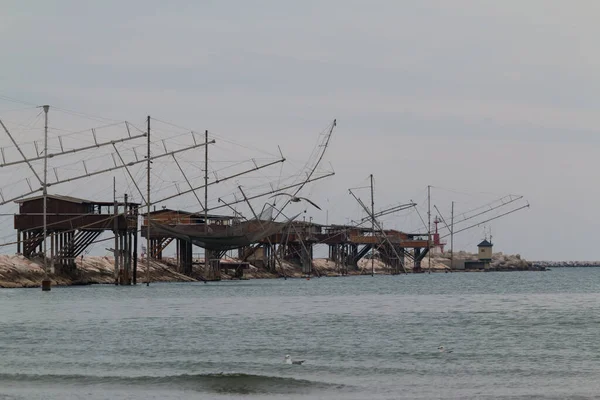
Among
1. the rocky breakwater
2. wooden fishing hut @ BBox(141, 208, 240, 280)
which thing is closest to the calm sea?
the rocky breakwater

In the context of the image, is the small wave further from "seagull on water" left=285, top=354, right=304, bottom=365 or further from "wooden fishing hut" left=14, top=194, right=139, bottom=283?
"wooden fishing hut" left=14, top=194, right=139, bottom=283

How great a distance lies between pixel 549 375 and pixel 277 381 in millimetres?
8244

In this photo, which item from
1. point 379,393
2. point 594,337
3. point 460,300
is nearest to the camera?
point 379,393

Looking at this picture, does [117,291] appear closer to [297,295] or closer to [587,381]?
[297,295]

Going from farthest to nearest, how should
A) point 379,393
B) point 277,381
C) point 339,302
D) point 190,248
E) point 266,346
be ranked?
point 190,248, point 339,302, point 266,346, point 277,381, point 379,393

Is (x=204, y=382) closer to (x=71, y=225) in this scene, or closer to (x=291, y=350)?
(x=291, y=350)

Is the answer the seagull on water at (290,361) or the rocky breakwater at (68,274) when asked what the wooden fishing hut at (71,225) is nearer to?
the rocky breakwater at (68,274)

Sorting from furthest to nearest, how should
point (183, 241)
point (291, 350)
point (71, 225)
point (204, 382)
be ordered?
point (183, 241) → point (71, 225) → point (291, 350) → point (204, 382)

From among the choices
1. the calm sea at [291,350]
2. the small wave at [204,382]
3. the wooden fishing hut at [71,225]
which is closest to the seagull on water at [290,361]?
the calm sea at [291,350]

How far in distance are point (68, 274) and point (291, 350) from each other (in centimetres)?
5678

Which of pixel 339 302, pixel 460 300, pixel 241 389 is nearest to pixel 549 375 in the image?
pixel 241 389

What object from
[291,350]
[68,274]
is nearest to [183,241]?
[68,274]

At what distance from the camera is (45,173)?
80438mm

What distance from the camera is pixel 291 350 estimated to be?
4012 cm
